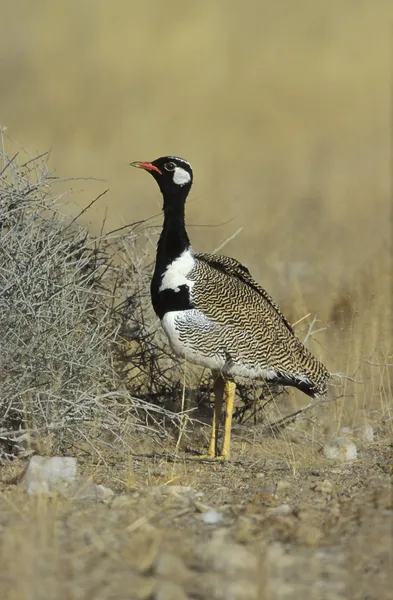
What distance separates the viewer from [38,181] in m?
4.65

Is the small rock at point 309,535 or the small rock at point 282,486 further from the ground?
the small rock at point 282,486

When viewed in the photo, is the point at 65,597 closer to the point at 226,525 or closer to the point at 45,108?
the point at 226,525

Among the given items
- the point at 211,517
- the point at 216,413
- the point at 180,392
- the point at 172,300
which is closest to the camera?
the point at 211,517

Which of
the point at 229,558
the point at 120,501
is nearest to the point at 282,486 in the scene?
the point at 120,501

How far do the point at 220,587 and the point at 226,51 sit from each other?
1322 centimetres

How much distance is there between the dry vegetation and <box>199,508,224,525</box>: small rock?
0.03 m

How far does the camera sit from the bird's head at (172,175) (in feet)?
16.1

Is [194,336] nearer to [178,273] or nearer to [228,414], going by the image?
[178,273]

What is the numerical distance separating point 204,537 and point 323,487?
2.61ft

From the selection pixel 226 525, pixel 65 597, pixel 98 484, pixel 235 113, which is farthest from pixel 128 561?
pixel 235 113

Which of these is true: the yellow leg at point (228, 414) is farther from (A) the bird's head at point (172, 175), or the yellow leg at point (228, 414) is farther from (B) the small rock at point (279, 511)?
(B) the small rock at point (279, 511)

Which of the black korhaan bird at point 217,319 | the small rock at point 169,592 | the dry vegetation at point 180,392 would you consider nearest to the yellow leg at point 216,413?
the black korhaan bird at point 217,319

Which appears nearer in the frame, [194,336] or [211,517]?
[211,517]

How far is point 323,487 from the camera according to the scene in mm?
3809
